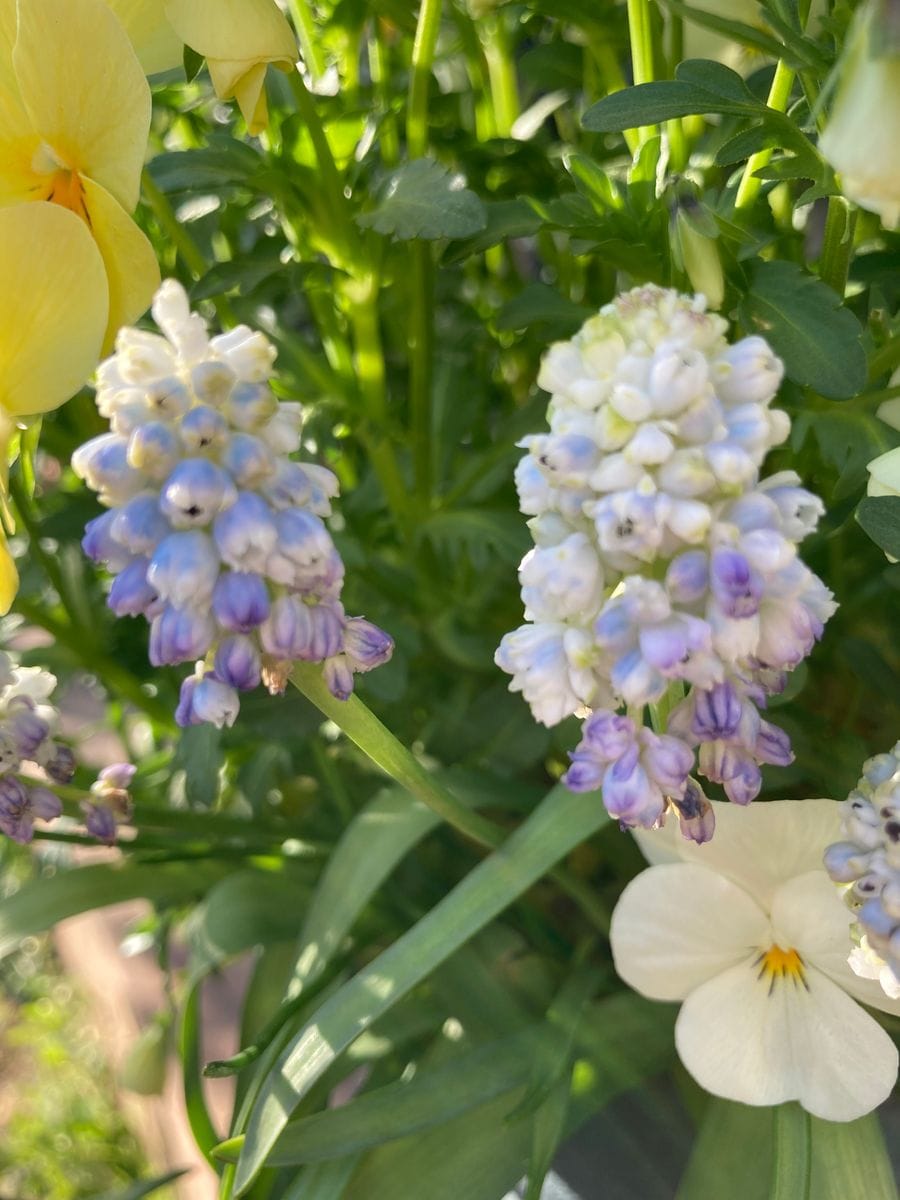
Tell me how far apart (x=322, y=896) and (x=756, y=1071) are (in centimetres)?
17

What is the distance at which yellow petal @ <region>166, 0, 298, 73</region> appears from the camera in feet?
1.11

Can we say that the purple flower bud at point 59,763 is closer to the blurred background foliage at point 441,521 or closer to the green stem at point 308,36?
the blurred background foliage at point 441,521

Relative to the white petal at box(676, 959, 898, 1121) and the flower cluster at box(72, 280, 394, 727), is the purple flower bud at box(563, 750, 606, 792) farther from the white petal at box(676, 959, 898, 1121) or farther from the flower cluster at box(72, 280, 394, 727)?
the white petal at box(676, 959, 898, 1121)

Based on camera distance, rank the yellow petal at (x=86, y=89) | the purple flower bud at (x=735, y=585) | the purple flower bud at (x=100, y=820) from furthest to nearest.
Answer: the purple flower bud at (x=100, y=820) < the yellow petal at (x=86, y=89) < the purple flower bud at (x=735, y=585)

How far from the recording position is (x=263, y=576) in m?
0.26

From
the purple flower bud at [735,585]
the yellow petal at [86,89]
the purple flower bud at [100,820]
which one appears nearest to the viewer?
the purple flower bud at [735,585]

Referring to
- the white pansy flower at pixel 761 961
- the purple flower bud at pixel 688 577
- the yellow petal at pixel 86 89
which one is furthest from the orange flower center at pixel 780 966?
the yellow petal at pixel 86 89

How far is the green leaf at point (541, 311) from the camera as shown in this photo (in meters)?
0.41

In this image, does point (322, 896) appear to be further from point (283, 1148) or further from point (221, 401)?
point (221, 401)

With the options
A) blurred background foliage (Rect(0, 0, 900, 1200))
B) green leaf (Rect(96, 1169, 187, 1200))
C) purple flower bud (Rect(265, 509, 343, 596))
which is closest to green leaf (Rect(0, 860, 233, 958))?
blurred background foliage (Rect(0, 0, 900, 1200))

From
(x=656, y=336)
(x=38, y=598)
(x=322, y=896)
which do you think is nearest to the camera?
(x=656, y=336)

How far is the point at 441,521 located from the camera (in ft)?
1.63

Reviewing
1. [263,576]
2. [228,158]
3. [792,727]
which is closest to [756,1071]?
[792,727]

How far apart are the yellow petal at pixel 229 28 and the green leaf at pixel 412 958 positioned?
248mm
